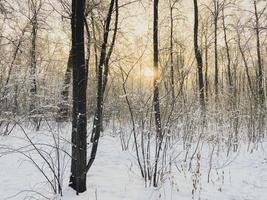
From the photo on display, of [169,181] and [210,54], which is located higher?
[210,54]

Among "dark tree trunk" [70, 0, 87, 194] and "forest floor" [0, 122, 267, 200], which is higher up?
"dark tree trunk" [70, 0, 87, 194]

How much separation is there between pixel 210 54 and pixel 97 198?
2310cm

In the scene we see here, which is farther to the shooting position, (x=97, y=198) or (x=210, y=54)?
(x=210, y=54)

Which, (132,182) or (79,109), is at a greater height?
(79,109)

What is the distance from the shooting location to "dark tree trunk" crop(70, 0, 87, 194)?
16.2 feet

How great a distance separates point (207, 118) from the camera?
32.5 ft

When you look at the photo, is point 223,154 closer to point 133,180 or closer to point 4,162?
point 133,180

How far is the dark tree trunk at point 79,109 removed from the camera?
4.94 meters

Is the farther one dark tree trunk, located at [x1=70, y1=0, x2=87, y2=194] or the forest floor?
the forest floor

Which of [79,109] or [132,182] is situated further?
[132,182]

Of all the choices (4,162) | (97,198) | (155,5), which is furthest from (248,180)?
(155,5)

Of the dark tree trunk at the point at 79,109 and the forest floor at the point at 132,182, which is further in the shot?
the forest floor at the point at 132,182

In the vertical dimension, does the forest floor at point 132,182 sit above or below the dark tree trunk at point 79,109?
below

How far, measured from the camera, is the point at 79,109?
495cm
